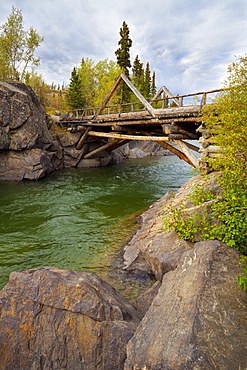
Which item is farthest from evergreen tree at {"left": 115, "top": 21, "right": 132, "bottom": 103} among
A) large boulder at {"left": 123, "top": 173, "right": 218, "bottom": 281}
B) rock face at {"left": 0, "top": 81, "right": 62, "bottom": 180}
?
large boulder at {"left": 123, "top": 173, "right": 218, "bottom": 281}

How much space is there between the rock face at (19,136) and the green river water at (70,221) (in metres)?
1.20

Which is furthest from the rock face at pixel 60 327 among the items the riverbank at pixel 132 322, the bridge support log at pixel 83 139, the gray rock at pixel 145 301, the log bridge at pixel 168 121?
the bridge support log at pixel 83 139

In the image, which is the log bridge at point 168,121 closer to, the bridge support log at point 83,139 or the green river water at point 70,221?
the bridge support log at point 83,139

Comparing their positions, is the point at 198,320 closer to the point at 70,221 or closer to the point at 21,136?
the point at 70,221

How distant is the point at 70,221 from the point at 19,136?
9536 millimetres

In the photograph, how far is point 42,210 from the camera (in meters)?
9.30

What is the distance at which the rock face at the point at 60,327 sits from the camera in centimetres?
234

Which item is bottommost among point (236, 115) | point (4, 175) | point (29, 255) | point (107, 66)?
point (29, 255)

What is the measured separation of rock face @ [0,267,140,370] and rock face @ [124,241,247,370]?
1.26 ft

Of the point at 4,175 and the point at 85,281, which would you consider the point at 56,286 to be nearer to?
the point at 85,281

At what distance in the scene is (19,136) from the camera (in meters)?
14.4

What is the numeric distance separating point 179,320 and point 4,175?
15268 mm

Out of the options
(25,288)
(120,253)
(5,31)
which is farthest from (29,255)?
(5,31)

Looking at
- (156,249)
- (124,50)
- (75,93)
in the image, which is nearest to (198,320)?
(156,249)
